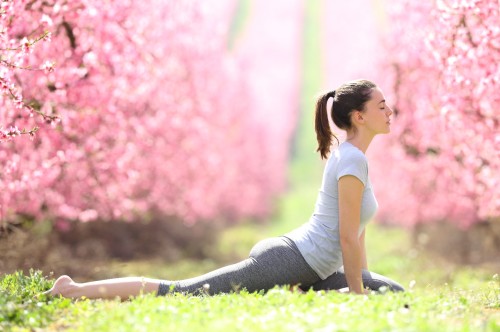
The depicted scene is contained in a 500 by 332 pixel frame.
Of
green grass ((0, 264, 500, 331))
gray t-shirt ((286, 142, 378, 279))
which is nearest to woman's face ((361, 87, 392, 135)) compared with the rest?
gray t-shirt ((286, 142, 378, 279))

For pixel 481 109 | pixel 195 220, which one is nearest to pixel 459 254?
pixel 195 220

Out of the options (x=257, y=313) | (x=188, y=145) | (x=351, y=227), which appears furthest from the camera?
(x=188, y=145)

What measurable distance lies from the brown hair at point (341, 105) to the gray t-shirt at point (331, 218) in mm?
359

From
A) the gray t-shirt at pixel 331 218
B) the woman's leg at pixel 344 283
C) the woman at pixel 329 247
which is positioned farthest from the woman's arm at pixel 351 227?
the woman's leg at pixel 344 283

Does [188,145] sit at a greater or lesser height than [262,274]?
greater

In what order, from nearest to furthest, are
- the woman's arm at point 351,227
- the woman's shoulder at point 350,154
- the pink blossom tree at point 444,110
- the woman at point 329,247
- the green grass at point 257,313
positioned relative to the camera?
the green grass at point 257,313, the woman's arm at point 351,227, the woman at point 329,247, the woman's shoulder at point 350,154, the pink blossom tree at point 444,110

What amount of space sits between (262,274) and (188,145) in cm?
1564

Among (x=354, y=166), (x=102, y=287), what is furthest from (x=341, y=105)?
(x=102, y=287)

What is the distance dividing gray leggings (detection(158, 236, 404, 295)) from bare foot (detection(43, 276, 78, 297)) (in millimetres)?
778

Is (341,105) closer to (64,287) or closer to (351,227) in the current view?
(351,227)

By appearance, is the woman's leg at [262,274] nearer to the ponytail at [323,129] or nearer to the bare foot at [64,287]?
the bare foot at [64,287]

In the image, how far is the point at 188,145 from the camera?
909 inches

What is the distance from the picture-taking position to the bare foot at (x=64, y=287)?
7.49m

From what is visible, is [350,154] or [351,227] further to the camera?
[350,154]
